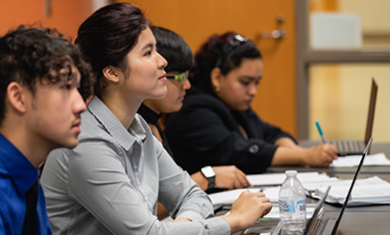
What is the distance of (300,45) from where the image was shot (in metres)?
4.09

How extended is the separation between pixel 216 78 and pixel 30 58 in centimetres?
155

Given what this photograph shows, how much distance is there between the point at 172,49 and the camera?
5.92ft

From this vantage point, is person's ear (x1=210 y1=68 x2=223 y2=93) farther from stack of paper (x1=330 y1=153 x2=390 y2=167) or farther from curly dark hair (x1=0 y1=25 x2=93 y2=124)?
curly dark hair (x1=0 y1=25 x2=93 y2=124)

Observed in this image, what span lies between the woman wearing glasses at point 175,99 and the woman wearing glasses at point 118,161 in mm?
306

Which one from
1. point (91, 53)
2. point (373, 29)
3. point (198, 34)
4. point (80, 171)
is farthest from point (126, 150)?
point (373, 29)

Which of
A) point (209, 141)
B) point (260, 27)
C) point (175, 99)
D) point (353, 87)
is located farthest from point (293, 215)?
point (353, 87)

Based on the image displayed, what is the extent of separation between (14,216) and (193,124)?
133 cm

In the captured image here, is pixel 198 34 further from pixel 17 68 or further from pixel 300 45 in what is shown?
pixel 17 68

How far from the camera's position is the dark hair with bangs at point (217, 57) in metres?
2.32

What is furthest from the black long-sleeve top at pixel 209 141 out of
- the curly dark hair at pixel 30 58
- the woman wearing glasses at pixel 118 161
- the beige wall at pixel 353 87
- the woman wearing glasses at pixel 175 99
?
the beige wall at pixel 353 87

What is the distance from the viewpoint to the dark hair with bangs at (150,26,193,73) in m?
1.79

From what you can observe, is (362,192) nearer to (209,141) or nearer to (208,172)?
(208,172)

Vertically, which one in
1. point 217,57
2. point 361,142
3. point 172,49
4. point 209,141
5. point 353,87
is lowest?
point 353,87

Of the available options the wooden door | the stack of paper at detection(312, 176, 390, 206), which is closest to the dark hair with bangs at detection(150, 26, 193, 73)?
the stack of paper at detection(312, 176, 390, 206)
